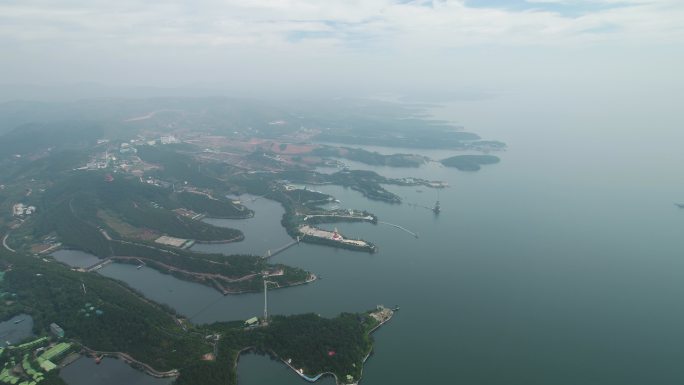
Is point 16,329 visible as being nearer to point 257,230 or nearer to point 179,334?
point 179,334

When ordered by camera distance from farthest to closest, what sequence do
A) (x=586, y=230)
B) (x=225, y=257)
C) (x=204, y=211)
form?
(x=204, y=211) < (x=586, y=230) < (x=225, y=257)

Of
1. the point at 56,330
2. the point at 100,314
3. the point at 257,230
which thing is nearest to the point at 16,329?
the point at 56,330

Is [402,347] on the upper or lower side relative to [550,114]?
lower

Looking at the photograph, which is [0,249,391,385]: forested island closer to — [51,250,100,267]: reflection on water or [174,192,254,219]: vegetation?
[51,250,100,267]: reflection on water

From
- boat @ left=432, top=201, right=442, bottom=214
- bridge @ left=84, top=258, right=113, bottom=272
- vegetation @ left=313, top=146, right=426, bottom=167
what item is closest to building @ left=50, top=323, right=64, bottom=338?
bridge @ left=84, top=258, right=113, bottom=272

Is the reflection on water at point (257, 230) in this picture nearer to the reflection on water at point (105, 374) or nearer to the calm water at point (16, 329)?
the calm water at point (16, 329)

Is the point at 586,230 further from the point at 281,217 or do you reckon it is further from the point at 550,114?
the point at 550,114

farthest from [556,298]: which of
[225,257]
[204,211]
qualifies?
[204,211]

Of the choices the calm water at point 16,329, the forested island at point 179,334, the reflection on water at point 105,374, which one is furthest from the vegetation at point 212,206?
the reflection on water at point 105,374
